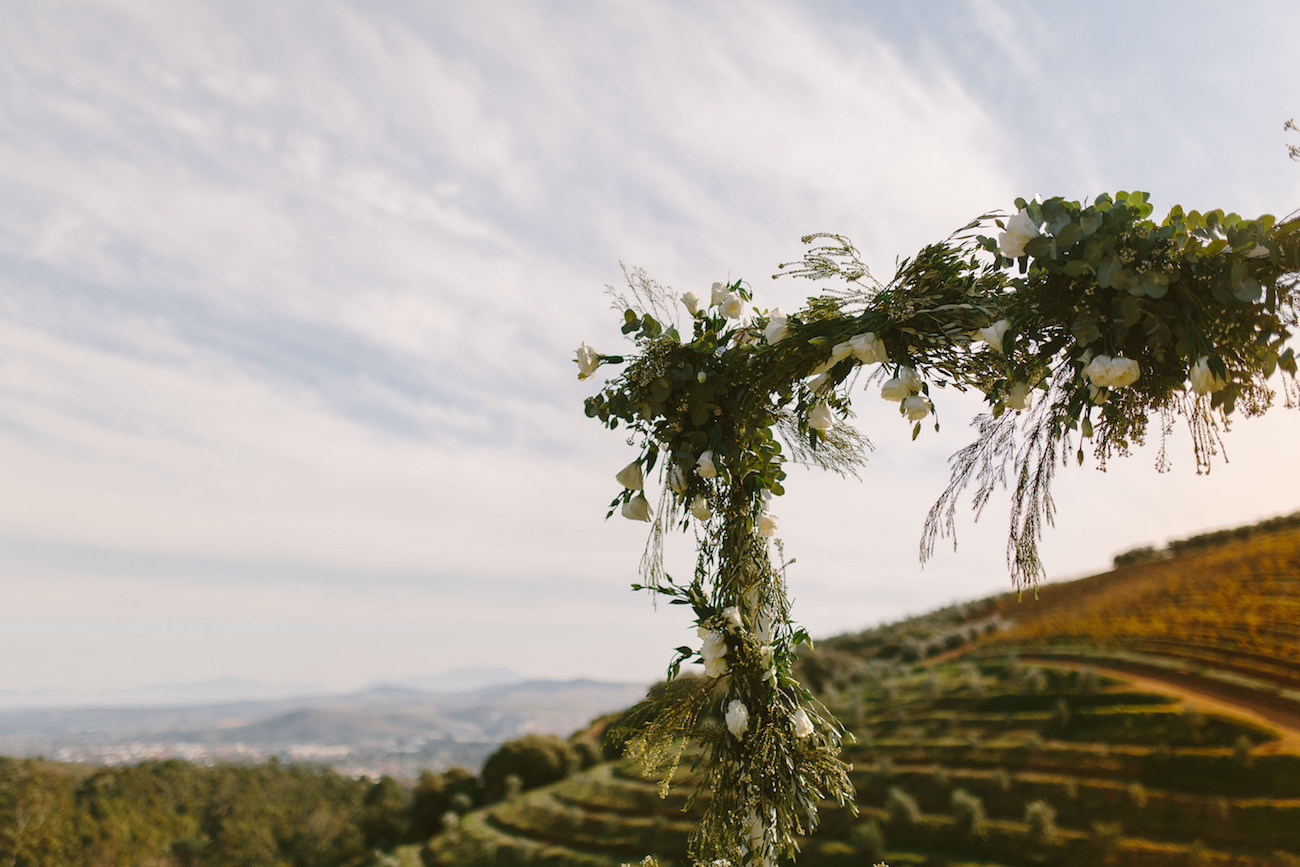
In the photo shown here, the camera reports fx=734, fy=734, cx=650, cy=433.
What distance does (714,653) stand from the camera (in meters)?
2.26

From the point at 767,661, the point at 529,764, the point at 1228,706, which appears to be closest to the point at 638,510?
the point at 767,661

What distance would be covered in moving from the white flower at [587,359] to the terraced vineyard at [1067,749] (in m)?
9.64

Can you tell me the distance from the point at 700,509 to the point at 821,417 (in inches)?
19.8

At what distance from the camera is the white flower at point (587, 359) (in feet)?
8.32

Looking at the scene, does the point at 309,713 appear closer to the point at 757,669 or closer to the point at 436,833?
the point at 436,833

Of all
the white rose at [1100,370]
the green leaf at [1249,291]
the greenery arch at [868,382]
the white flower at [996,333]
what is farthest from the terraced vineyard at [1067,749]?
the green leaf at [1249,291]

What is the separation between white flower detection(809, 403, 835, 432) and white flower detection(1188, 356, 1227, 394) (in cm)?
96

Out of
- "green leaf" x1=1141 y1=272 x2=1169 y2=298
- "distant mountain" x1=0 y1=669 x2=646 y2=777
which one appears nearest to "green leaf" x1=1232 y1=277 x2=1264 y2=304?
"green leaf" x1=1141 y1=272 x2=1169 y2=298

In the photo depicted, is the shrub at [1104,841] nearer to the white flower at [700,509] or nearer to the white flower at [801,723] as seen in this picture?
the white flower at [801,723]

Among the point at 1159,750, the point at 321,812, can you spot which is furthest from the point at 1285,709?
the point at 321,812

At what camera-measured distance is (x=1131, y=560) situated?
23547mm

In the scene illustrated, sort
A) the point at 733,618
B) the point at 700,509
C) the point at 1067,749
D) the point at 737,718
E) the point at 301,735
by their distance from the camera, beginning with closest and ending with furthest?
the point at 737,718, the point at 733,618, the point at 700,509, the point at 1067,749, the point at 301,735

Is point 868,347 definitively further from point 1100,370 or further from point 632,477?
point 632,477

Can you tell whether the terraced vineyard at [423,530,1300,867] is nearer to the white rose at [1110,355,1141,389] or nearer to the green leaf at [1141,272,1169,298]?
the white rose at [1110,355,1141,389]
